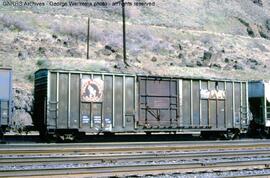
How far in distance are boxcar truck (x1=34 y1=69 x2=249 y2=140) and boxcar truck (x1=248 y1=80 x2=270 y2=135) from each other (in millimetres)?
1774

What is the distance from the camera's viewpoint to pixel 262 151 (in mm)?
17625

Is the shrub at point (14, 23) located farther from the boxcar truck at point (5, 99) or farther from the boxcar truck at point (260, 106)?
the boxcar truck at point (5, 99)

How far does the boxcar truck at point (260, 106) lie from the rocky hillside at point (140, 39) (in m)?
13.7

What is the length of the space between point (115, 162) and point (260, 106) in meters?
15.3

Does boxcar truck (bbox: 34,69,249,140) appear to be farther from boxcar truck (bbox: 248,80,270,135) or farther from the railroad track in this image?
the railroad track

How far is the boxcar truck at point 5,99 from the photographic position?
19109 millimetres

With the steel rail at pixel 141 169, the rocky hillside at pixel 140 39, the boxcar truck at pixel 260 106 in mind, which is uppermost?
the rocky hillside at pixel 140 39

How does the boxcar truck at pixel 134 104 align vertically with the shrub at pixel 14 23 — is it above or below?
below

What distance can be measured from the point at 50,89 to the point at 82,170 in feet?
30.2

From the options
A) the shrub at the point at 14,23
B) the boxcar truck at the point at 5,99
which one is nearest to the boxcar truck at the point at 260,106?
the boxcar truck at the point at 5,99

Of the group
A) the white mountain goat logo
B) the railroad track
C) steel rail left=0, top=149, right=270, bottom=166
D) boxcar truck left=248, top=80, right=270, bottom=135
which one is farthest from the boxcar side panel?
boxcar truck left=248, top=80, right=270, bottom=135

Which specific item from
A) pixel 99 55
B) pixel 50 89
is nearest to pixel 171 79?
pixel 50 89

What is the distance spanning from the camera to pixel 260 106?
26.8m

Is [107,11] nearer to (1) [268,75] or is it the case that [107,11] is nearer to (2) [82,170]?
(1) [268,75]
